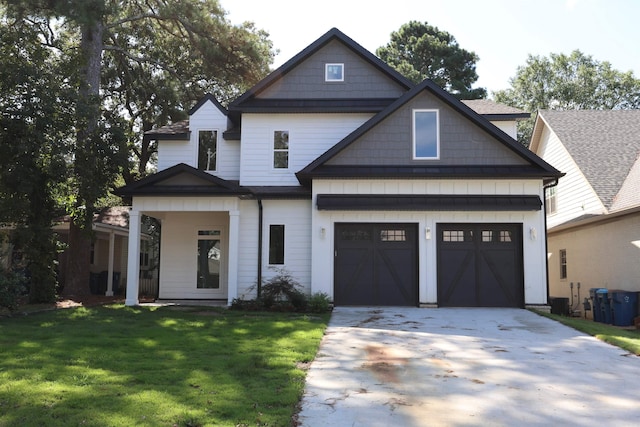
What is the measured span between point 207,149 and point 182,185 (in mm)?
2789

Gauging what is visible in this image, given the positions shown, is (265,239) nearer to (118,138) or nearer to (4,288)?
(118,138)

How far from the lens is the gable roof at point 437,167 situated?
14.9 meters

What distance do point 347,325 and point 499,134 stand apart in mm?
7146

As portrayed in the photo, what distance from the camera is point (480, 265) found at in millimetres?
15180

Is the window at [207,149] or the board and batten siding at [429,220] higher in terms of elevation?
the window at [207,149]

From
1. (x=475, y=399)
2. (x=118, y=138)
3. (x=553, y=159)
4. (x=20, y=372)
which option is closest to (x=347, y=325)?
(x=475, y=399)

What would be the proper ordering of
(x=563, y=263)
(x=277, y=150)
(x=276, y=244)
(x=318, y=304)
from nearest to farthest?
(x=318, y=304)
(x=276, y=244)
(x=277, y=150)
(x=563, y=263)

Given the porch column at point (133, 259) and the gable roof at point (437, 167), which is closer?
the gable roof at point (437, 167)

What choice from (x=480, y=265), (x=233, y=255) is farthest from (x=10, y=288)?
(x=480, y=265)

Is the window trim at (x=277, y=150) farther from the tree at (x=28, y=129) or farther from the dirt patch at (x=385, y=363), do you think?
the dirt patch at (x=385, y=363)

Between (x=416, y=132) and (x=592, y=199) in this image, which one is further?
(x=592, y=199)

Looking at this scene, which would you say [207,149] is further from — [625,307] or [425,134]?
[625,307]

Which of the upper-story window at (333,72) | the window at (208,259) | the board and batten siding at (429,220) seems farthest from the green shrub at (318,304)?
the upper-story window at (333,72)

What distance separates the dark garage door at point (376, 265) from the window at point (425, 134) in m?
2.09
